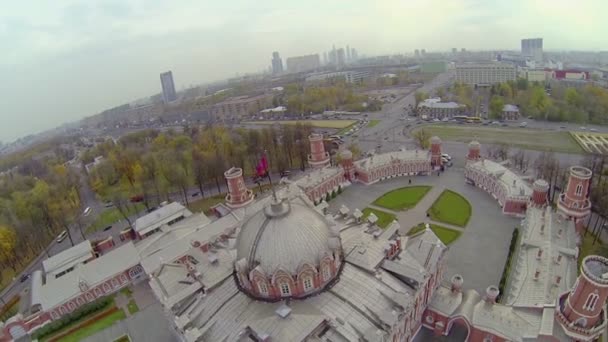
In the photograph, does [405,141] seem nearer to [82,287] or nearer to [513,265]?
[513,265]

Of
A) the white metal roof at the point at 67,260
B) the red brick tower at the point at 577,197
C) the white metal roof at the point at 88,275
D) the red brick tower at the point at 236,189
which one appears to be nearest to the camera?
the red brick tower at the point at 577,197

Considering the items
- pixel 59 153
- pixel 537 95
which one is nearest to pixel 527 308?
pixel 537 95

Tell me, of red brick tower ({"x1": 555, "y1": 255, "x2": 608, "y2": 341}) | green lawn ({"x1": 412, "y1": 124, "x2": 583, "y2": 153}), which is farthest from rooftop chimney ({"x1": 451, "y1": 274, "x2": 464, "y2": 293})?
green lawn ({"x1": 412, "y1": 124, "x2": 583, "y2": 153})

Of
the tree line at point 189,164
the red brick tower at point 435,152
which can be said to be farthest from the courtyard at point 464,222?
the tree line at point 189,164

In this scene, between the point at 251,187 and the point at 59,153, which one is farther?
the point at 59,153

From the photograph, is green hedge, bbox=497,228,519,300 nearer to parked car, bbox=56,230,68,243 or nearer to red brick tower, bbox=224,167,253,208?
red brick tower, bbox=224,167,253,208

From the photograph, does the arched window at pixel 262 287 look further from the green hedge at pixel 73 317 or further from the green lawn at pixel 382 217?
the green lawn at pixel 382 217

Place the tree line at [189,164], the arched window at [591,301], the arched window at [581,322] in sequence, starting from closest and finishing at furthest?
1. the arched window at [591,301]
2. the arched window at [581,322]
3. the tree line at [189,164]
